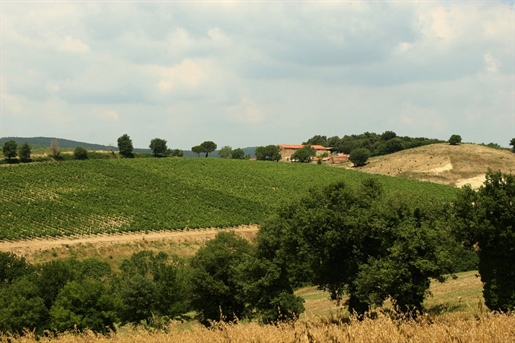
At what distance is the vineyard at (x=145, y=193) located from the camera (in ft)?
243

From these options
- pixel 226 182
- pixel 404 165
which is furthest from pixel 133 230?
pixel 404 165

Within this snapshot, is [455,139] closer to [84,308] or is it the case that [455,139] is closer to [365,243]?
[365,243]

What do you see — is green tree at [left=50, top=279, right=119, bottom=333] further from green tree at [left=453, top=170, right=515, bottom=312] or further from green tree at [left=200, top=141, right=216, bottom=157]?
green tree at [left=200, top=141, right=216, bottom=157]

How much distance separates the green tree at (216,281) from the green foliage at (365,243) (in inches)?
155

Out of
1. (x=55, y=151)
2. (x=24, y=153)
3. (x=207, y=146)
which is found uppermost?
(x=207, y=146)

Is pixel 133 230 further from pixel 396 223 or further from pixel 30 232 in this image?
pixel 396 223

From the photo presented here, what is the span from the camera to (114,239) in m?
69.8

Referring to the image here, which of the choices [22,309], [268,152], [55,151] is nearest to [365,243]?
[22,309]

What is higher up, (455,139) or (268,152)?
(455,139)

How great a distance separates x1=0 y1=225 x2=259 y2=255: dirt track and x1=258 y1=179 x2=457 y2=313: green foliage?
132ft

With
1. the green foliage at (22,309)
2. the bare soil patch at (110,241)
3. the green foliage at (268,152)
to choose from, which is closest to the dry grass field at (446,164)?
the green foliage at (268,152)

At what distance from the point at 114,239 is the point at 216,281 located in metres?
37.5

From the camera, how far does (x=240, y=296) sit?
35.5m

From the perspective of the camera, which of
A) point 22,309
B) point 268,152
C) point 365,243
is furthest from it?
point 268,152
